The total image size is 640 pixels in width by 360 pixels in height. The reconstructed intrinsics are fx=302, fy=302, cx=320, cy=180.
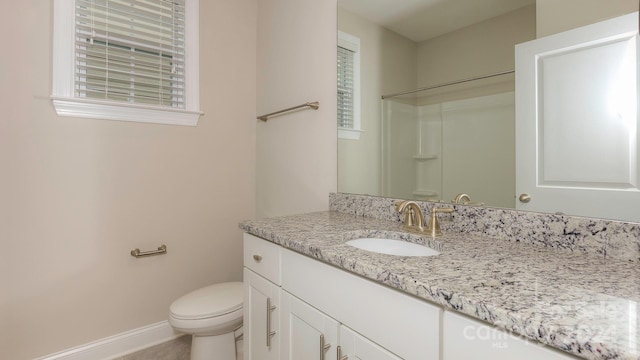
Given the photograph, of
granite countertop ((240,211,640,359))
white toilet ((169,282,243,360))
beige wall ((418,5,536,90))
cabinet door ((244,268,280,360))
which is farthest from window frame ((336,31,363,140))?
white toilet ((169,282,243,360))

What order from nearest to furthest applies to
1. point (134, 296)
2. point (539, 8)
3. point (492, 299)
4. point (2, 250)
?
point (492, 299) → point (539, 8) → point (2, 250) → point (134, 296)

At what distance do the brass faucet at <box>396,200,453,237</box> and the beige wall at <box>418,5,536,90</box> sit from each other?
0.51 metres

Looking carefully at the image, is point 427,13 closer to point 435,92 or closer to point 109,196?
point 435,92

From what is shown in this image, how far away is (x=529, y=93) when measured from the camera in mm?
975

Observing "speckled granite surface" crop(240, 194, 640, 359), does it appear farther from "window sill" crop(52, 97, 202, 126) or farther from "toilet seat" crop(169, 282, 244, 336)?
"window sill" crop(52, 97, 202, 126)

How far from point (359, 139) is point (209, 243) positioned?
4.35 ft

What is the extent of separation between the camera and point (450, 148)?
1207 millimetres

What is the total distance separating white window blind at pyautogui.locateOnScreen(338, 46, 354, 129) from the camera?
1615mm

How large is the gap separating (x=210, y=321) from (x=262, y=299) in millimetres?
463

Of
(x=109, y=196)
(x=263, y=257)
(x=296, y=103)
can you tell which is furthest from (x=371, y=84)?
(x=109, y=196)

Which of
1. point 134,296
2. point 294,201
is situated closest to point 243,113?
point 294,201

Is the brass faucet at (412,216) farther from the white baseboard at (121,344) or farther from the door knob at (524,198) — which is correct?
the white baseboard at (121,344)

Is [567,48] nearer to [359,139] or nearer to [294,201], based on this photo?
[359,139]

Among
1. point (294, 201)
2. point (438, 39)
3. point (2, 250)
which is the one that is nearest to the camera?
point (438, 39)
